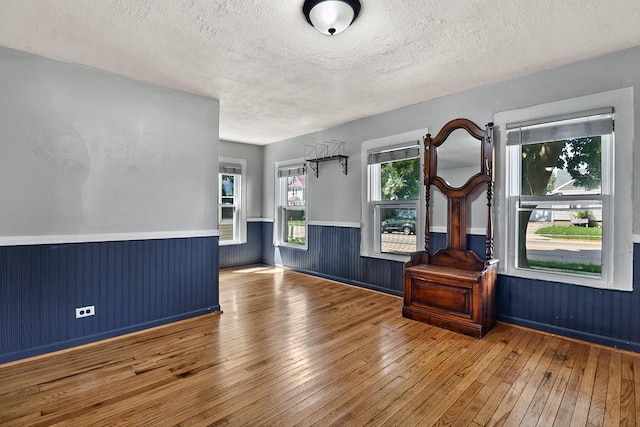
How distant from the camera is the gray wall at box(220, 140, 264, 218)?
616 cm

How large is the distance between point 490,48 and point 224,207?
490cm

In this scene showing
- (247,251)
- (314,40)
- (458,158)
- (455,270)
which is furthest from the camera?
(247,251)

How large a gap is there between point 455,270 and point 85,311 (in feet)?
11.7

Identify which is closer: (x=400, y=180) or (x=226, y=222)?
(x=400, y=180)

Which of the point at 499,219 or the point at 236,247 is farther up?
the point at 499,219

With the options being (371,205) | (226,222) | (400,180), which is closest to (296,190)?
(226,222)

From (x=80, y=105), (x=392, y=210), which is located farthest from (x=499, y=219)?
(x=80, y=105)

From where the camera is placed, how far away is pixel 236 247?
20.2 ft

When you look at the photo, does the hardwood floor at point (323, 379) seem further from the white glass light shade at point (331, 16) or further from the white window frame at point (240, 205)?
the white window frame at point (240, 205)

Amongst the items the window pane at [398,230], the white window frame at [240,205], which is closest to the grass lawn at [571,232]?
the window pane at [398,230]

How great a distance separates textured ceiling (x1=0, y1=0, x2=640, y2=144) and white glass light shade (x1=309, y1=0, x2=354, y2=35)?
12cm

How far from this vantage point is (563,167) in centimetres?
295

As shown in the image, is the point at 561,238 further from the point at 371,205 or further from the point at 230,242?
the point at 230,242

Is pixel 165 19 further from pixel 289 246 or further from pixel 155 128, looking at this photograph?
pixel 289 246
